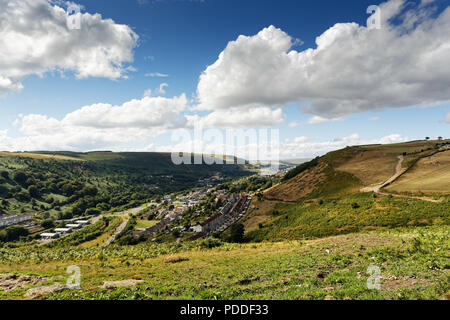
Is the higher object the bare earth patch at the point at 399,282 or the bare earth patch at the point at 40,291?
the bare earth patch at the point at 399,282

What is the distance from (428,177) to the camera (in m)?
60.1

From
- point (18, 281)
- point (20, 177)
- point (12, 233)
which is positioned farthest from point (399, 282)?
point (20, 177)

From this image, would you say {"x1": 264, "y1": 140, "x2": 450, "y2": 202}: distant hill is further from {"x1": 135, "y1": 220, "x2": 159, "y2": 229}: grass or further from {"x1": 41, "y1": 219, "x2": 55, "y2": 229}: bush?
{"x1": 41, "y1": 219, "x2": 55, "y2": 229}: bush

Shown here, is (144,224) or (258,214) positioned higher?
(258,214)

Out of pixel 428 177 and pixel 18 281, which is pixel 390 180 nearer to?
pixel 428 177

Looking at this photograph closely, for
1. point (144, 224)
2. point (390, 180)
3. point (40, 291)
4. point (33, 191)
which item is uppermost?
point (390, 180)

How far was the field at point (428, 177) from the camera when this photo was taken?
50.2m

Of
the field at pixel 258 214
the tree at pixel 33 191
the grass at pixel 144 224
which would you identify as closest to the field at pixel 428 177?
the field at pixel 258 214

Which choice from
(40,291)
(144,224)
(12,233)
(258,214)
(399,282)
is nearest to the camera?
(399,282)

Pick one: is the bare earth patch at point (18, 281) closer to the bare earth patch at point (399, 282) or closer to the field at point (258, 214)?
the bare earth patch at point (399, 282)

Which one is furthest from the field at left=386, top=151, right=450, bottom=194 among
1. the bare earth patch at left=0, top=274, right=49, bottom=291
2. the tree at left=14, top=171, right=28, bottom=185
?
the tree at left=14, top=171, right=28, bottom=185

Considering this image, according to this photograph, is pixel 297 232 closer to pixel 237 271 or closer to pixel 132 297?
pixel 237 271

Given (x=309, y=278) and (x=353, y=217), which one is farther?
(x=353, y=217)

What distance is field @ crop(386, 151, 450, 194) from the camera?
5025 cm
